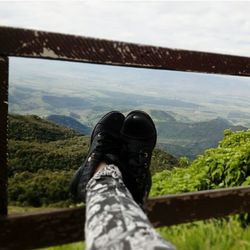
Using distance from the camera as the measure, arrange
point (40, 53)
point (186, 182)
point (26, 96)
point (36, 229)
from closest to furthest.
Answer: point (40, 53) < point (36, 229) < point (186, 182) < point (26, 96)

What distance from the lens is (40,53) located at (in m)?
2.12

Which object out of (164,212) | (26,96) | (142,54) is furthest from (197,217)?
(26,96)

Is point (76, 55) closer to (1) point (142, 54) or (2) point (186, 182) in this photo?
→ (1) point (142, 54)

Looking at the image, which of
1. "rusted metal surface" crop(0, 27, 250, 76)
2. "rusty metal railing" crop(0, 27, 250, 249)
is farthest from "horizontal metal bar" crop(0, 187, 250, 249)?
"rusted metal surface" crop(0, 27, 250, 76)

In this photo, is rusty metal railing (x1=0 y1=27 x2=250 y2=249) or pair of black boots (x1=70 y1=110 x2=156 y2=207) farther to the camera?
pair of black boots (x1=70 y1=110 x2=156 y2=207)

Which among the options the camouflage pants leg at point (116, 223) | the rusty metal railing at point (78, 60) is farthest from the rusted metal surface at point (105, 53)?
the camouflage pants leg at point (116, 223)

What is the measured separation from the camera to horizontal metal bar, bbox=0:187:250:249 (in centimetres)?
227

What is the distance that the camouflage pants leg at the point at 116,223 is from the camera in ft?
5.15

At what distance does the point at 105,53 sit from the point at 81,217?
0.82 m

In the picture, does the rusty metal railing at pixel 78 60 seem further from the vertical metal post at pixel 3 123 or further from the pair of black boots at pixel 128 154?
the pair of black boots at pixel 128 154

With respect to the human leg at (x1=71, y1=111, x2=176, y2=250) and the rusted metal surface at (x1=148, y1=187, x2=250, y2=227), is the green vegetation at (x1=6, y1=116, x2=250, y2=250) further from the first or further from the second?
the human leg at (x1=71, y1=111, x2=176, y2=250)

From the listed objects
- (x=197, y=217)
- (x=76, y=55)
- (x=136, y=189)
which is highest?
(x=76, y=55)

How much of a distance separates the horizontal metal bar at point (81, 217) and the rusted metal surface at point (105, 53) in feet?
2.38

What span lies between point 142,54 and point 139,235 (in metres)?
1.03
